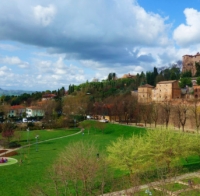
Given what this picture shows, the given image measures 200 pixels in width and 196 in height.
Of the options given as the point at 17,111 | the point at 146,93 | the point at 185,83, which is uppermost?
the point at 185,83

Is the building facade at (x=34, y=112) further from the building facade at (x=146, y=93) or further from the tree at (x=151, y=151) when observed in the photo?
the tree at (x=151, y=151)

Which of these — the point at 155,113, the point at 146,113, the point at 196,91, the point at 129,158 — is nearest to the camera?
the point at 129,158

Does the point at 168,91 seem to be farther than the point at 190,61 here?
No

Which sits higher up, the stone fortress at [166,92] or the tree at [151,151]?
the stone fortress at [166,92]

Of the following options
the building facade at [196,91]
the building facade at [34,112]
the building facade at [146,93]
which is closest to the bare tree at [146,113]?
the building facade at [196,91]

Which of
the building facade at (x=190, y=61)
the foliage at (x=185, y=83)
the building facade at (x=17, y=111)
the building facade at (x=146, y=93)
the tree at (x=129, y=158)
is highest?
the building facade at (x=190, y=61)

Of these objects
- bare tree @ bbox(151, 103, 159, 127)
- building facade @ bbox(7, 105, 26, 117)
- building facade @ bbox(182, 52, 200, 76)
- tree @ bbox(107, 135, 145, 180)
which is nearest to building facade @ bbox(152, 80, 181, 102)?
bare tree @ bbox(151, 103, 159, 127)

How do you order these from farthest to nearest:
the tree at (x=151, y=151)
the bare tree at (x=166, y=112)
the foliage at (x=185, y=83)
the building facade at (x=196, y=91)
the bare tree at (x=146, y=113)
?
the foliage at (x=185, y=83), the building facade at (x=196, y=91), the bare tree at (x=146, y=113), the bare tree at (x=166, y=112), the tree at (x=151, y=151)

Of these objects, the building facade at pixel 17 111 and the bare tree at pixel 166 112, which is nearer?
the bare tree at pixel 166 112

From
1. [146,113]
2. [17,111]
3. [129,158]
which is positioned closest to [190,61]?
[146,113]

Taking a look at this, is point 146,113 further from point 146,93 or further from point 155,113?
point 146,93

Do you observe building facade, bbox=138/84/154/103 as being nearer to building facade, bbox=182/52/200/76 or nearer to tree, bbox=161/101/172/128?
tree, bbox=161/101/172/128

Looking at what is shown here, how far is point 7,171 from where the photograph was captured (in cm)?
2734

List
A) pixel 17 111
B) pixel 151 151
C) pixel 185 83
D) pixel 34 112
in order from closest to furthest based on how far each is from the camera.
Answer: pixel 151 151 → pixel 185 83 → pixel 34 112 → pixel 17 111
